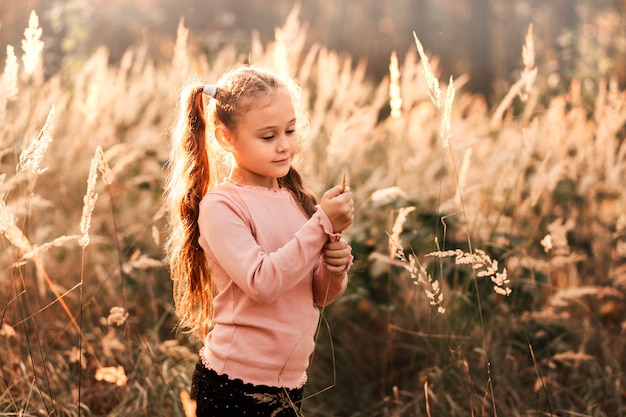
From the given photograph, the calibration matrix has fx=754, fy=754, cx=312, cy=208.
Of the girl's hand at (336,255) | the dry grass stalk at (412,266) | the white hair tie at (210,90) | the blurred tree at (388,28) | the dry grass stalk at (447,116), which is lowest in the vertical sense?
the blurred tree at (388,28)

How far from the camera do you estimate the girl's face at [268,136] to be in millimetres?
1856

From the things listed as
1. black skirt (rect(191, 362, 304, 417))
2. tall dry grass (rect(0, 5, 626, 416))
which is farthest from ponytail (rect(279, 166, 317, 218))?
black skirt (rect(191, 362, 304, 417))

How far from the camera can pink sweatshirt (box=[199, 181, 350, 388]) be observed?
5.69 ft

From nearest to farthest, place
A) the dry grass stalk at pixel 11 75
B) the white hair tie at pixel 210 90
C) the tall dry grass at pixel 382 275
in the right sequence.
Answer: the white hair tie at pixel 210 90 → the dry grass stalk at pixel 11 75 → the tall dry grass at pixel 382 275

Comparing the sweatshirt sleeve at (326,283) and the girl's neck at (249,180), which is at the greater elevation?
the girl's neck at (249,180)

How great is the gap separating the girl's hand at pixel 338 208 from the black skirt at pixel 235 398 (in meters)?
0.45

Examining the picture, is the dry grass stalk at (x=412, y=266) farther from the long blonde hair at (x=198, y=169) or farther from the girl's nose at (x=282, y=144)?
the girl's nose at (x=282, y=144)

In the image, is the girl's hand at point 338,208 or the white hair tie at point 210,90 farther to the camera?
the white hair tie at point 210,90

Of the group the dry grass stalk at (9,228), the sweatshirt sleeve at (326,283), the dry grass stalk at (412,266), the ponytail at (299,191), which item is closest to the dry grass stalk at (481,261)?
the dry grass stalk at (412,266)

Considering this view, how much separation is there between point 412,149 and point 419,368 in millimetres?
2177

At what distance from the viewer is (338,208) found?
5.66 feet

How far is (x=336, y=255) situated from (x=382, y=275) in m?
1.49

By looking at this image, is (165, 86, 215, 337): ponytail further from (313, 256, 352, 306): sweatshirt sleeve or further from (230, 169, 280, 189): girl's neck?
(313, 256, 352, 306): sweatshirt sleeve

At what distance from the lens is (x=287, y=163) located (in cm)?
188
